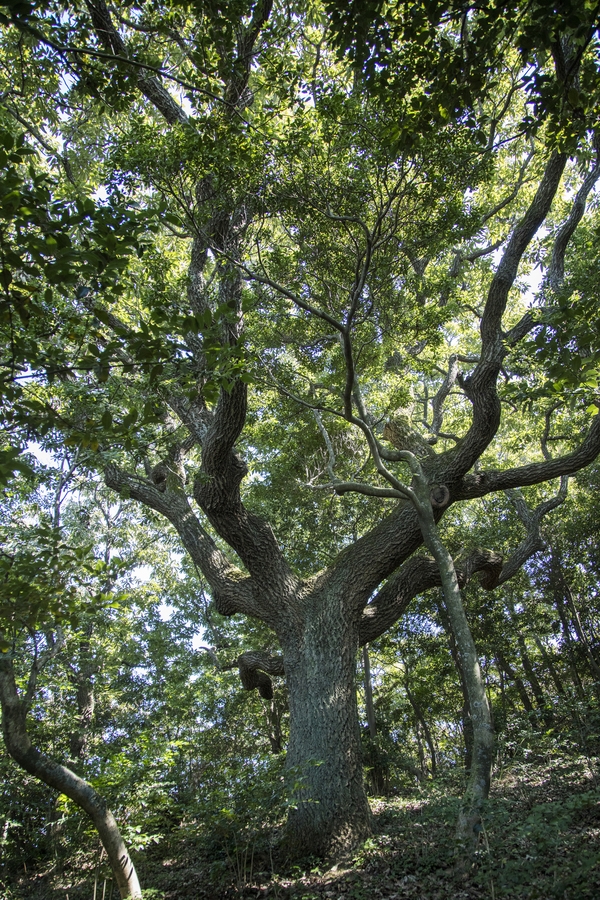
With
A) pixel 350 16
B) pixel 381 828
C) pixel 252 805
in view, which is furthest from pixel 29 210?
pixel 381 828

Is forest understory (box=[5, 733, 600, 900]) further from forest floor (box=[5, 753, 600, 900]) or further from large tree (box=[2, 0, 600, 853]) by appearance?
large tree (box=[2, 0, 600, 853])

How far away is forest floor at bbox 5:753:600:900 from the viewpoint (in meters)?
3.02

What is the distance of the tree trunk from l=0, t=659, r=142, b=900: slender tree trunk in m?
1.40

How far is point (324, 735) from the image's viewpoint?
5211 millimetres

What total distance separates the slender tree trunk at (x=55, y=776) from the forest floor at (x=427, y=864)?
30 centimetres

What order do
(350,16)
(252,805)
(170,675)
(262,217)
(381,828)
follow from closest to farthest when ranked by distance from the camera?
(350,16) → (252,805) → (262,217) → (381,828) → (170,675)

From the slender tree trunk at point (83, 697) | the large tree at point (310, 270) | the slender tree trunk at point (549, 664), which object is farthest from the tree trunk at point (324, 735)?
the slender tree trunk at point (549, 664)

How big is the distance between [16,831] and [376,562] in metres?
6.82

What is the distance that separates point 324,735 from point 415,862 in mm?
1302

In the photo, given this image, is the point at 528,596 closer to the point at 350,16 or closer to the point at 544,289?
the point at 544,289

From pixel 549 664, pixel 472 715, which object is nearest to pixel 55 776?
pixel 472 715

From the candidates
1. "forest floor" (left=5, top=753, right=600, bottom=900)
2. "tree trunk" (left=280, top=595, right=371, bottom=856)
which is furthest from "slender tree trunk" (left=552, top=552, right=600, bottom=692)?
"tree trunk" (left=280, top=595, right=371, bottom=856)

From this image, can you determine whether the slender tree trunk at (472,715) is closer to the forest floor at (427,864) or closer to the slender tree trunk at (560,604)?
the forest floor at (427,864)

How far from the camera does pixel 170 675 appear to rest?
11742 mm
